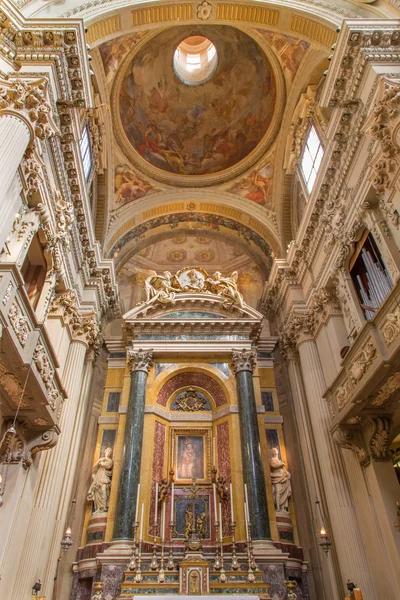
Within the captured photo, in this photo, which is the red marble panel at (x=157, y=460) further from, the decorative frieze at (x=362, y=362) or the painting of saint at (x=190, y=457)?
the decorative frieze at (x=362, y=362)

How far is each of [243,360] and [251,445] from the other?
2718mm

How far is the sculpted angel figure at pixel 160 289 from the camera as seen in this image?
1477 cm

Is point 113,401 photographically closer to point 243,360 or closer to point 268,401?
point 243,360

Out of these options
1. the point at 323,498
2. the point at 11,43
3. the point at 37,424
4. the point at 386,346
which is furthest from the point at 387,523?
the point at 11,43

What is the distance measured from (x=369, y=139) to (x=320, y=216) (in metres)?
2.90

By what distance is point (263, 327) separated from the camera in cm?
1614

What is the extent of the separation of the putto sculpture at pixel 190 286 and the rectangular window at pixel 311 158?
169 inches

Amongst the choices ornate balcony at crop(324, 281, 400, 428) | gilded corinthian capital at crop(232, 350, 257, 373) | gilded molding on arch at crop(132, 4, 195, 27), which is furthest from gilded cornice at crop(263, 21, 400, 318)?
gilded molding on arch at crop(132, 4, 195, 27)

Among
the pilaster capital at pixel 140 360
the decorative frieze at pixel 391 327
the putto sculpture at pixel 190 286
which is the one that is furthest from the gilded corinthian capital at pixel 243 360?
the decorative frieze at pixel 391 327

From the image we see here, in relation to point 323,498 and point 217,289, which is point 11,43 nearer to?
point 217,289

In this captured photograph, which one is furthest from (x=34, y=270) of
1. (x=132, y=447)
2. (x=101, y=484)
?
(x=101, y=484)

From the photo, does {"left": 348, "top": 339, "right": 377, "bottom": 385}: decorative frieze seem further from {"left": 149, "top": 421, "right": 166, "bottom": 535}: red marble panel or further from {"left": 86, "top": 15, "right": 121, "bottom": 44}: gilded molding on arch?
{"left": 86, "top": 15, "right": 121, "bottom": 44}: gilded molding on arch

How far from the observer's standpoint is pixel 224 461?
40.5 feet

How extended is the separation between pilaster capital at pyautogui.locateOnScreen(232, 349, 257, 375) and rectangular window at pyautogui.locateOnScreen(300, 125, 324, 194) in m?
5.67
